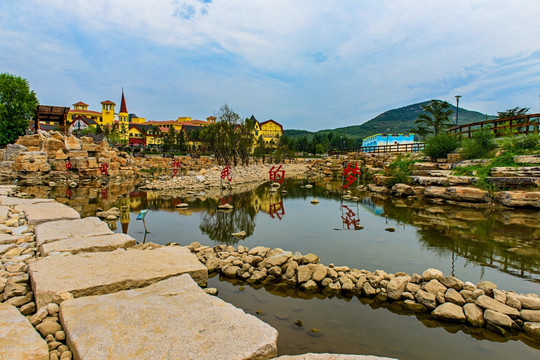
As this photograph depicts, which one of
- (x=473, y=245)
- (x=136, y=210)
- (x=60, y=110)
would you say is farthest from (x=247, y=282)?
(x=60, y=110)

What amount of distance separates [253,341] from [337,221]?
345 inches

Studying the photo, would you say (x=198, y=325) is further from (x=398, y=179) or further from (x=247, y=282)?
(x=398, y=179)

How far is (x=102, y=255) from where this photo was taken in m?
4.96

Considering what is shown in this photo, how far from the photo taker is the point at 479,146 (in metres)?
17.1

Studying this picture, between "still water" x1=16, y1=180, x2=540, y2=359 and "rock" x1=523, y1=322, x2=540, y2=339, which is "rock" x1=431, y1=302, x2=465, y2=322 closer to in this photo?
"still water" x1=16, y1=180, x2=540, y2=359

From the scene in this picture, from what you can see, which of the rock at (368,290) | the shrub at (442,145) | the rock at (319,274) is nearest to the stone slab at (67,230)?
the rock at (319,274)

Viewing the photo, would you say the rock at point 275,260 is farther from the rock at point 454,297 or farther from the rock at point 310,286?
the rock at point 454,297

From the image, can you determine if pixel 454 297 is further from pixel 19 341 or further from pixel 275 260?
pixel 19 341

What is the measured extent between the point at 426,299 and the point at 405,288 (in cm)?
37

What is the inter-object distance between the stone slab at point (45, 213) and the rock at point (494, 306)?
329 inches

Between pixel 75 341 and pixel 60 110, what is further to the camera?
pixel 60 110

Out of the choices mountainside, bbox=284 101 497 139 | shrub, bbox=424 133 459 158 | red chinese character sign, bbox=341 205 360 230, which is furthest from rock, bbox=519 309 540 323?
mountainside, bbox=284 101 497 139

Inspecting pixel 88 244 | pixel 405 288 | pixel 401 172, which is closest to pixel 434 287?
pixel 405 288

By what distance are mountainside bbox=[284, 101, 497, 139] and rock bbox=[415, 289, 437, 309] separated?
114 metres
